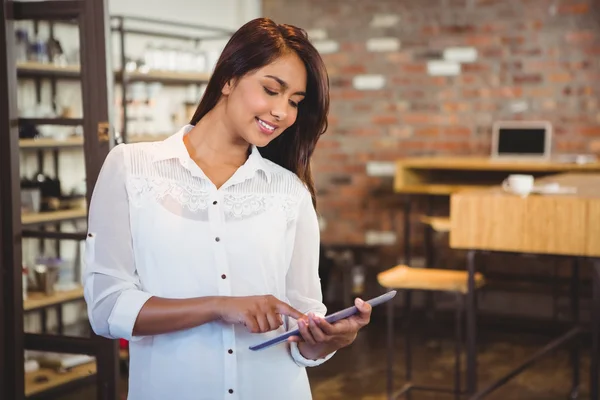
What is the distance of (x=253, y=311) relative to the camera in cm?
126

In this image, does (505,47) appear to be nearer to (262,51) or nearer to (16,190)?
(16,190)

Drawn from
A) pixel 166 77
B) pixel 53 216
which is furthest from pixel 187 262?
pixel 166 77

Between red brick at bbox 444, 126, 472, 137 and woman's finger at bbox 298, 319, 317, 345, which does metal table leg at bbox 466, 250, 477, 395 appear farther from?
red brick at bbox 444, 126, 472, 137

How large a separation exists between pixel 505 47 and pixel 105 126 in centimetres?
338

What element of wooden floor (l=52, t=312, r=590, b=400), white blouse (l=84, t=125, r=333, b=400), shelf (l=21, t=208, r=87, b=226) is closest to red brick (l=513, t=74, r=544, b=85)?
wooden floor (l=52, t=312, r=590, b=400)

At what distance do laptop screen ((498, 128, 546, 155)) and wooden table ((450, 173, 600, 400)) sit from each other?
6.68 feet

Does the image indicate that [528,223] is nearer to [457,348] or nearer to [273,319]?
[457,348]

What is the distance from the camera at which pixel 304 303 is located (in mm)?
1476

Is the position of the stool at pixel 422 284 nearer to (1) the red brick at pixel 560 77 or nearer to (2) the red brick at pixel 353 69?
(1) the red brick at pixel 560 77

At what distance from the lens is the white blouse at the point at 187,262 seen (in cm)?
135

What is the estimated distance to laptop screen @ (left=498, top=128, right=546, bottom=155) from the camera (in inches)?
207

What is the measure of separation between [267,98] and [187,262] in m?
0.31

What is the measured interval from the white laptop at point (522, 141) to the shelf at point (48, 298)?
2.77 meters

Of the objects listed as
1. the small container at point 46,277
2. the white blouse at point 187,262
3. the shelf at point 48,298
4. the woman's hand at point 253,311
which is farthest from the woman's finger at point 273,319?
the small container at point 46,277
